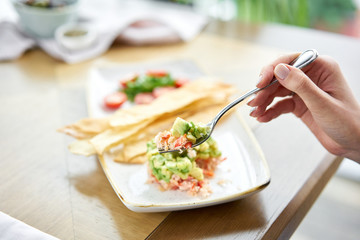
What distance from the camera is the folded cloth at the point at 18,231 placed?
998mm

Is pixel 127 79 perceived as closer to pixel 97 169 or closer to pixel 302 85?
pixel 97 169

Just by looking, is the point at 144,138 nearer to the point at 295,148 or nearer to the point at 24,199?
the point at 24,199

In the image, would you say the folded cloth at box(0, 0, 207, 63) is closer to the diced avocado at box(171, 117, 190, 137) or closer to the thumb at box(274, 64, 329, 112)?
the diced avocado at box(171, 117, 190, 137)

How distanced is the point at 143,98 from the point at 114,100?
13cm

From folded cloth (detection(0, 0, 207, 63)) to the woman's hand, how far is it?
1036 mm

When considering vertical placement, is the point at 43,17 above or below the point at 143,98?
above

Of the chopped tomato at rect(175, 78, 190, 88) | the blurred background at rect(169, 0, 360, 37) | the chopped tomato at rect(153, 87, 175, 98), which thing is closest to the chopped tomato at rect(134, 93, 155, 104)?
the chopped tomato at rect(153, 87, 175, 98)

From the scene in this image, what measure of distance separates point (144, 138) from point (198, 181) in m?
0.31

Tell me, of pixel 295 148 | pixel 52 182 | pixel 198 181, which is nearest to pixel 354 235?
pixel 295 148

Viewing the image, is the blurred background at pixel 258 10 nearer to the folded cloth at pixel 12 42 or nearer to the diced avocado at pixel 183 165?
the folded cloth at pixel 12 42

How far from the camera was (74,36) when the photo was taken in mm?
2098

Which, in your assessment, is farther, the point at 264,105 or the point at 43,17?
the point at 43,17

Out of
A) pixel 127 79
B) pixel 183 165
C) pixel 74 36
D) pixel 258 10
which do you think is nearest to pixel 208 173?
pixel 183 165

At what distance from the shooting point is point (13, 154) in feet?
4.48
